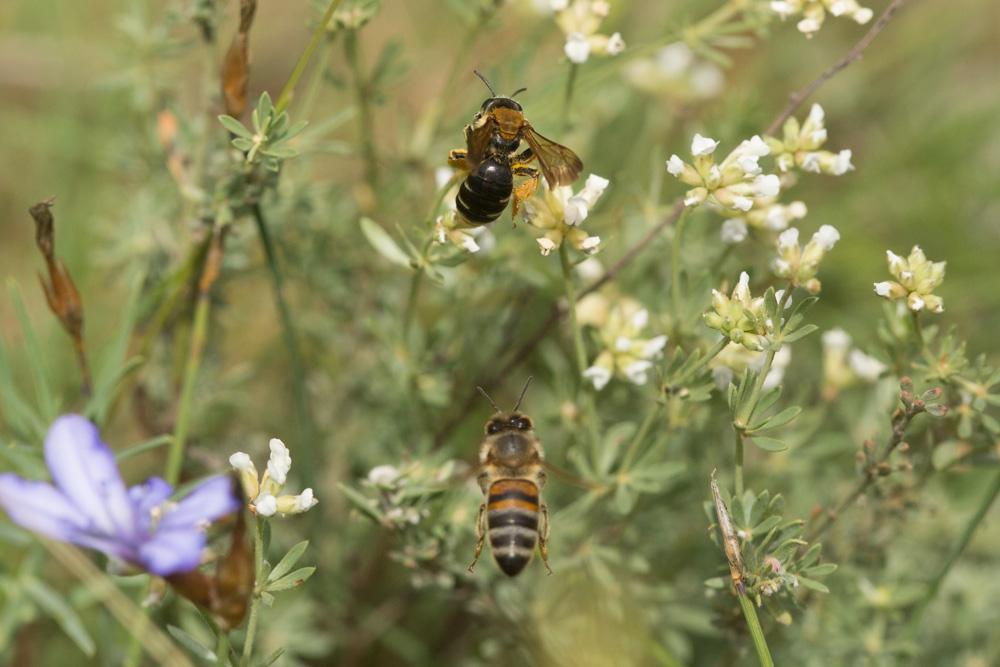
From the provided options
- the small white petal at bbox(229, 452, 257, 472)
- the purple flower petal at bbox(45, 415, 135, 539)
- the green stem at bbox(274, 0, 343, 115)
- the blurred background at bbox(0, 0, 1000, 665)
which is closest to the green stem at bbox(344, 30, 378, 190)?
the blurred background at bbox(0, 0, 1000, 665)

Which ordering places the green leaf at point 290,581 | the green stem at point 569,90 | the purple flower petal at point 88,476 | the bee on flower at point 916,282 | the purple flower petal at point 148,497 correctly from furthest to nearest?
the green stem at point 569,90
the bee on flower at point 916,282
the green leaf at point 290,581
the purple flower petal at point 148,497
the purple flower petal at point 88,476

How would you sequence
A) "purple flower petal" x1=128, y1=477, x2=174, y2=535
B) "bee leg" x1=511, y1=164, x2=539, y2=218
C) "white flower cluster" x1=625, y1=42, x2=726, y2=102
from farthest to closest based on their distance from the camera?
1. "white flower cluster" x1=625, y1=42, x2=726, y2=102
2. "bee leg" x1=511, y1=164, x2=539, y2=218
3. "purple flower petal" x1=128, y1=477, x2=174, y2=535

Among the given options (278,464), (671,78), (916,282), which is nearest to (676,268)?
(916,282)

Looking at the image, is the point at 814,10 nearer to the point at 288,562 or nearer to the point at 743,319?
the point at 743,319

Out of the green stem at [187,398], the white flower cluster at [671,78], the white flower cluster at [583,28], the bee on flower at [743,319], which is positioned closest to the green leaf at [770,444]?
the bee on flower at [743,319]

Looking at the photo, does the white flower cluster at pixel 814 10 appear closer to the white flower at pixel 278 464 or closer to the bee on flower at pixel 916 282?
the bee on flower at pixel 916 282

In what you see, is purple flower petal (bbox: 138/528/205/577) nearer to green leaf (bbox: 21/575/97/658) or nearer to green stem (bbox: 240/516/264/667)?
green stem (bbox: 240/516/264/667)
